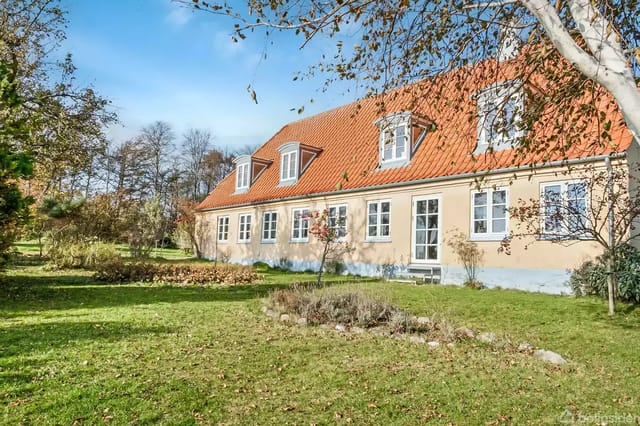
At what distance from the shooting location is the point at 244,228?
→ 2341 centimetres

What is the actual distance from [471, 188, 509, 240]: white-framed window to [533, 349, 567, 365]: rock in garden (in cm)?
762

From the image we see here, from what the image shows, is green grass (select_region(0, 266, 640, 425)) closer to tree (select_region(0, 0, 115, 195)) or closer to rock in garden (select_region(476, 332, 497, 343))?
rock in garden (select_region(476, 332, 497, 343))

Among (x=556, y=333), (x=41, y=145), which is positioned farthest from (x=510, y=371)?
(x=41, y=145)

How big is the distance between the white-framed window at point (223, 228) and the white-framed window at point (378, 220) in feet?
36.3

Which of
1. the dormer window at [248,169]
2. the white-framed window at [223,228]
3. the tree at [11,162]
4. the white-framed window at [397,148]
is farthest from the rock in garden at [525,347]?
the white-framed window at [223,228]

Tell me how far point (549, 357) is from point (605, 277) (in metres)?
Answer: 6.25

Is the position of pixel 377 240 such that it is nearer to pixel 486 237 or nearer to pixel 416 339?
pixel 486 237

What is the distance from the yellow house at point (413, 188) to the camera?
973cm

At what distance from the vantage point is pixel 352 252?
17125 millimetres

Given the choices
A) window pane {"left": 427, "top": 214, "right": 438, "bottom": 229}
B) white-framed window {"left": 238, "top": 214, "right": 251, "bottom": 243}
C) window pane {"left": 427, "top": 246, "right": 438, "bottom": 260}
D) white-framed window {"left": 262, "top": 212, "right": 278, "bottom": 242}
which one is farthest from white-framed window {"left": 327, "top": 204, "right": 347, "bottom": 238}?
white-framed window {"left": 238, "top": 214, "right": 251, "bottom": 243}

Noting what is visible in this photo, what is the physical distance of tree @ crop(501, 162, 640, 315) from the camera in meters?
8.26

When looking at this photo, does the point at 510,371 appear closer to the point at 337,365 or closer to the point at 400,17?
the point at 337,365

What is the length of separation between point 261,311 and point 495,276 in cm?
786

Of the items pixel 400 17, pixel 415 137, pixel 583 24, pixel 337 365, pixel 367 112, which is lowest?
pixel 337 365
